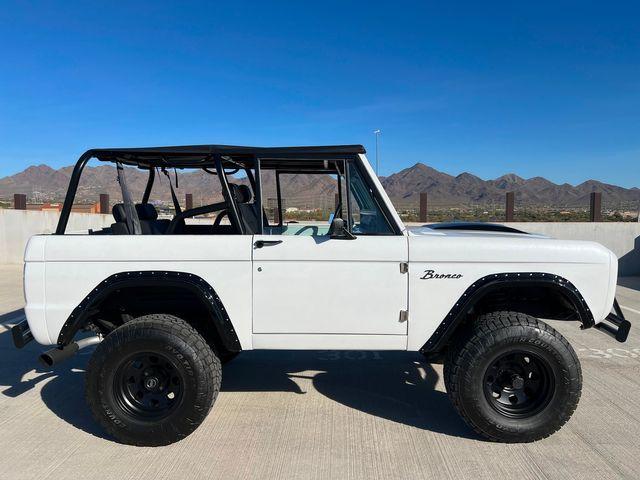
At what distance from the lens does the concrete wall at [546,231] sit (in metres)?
12.4

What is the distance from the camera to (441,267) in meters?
3.32

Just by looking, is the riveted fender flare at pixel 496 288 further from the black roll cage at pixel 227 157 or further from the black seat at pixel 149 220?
the black seat at pixel 149 220

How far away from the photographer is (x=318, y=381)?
452cm

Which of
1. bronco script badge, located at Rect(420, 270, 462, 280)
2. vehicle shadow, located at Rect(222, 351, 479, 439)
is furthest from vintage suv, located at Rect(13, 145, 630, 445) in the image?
vehicle shadow, located at Rect(222, 351, 479, 439)

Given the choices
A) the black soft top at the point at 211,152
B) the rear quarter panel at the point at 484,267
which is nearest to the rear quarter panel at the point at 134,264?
the black soft top at the point at 211,152

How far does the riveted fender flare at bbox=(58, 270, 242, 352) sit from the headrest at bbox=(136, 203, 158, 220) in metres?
0.97

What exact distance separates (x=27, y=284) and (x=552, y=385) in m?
3.63

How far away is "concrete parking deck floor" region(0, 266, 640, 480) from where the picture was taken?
2982 mm

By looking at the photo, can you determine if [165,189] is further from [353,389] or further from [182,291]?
[353,389]

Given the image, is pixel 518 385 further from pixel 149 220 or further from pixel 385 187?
pixel 149 220

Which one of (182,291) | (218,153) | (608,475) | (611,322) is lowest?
(608,475)

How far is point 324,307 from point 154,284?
3.85 feet

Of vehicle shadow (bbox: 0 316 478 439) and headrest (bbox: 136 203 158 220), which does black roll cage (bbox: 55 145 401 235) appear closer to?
headrest (bbox: 136 203 158 220)

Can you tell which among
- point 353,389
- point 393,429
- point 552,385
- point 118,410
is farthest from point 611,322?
point 118,410
